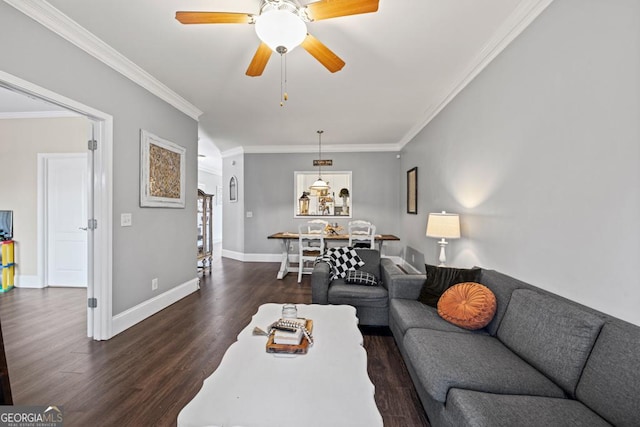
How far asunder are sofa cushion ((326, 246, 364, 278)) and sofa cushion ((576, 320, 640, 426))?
81.3 inches

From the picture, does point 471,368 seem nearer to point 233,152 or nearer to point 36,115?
point 36,115

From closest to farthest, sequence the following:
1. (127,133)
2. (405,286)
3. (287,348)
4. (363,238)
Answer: (287,348)
(405,286)
(127,133)
(363,238)

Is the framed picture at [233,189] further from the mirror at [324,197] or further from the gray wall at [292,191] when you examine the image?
the mirror at [324,197]

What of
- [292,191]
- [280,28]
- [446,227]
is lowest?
[446,227]

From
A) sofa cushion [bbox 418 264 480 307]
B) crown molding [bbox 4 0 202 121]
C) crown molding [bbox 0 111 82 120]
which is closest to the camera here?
crown molding [bbox 4 0 202 121]

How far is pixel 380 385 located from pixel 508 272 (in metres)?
1.32

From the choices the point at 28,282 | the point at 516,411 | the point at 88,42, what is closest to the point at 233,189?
A: the point at 28,282

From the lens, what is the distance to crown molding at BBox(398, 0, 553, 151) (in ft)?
6.07

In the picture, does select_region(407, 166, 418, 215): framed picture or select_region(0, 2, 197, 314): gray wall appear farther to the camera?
select_region(407, 166, 418, 215): framed picture

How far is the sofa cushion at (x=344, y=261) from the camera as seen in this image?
307 centimetres

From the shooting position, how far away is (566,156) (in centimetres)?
158

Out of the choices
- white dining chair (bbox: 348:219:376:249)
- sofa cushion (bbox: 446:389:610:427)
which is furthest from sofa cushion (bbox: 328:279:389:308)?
white dining chair (bbox: 348:219:376:249)

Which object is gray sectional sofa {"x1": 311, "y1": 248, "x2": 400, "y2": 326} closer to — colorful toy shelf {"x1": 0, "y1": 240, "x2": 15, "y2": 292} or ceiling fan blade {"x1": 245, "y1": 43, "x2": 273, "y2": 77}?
ceiling fan blade {"x1": 245, "y1": 43, "x2": 273, "y2": 77}

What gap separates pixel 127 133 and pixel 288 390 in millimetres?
2957
